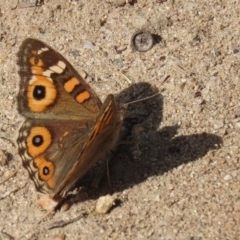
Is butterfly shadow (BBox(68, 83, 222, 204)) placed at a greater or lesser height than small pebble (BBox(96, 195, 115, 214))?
greater

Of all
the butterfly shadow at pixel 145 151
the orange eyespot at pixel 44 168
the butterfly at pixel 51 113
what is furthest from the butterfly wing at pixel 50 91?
the butterfly shadow at pixel 145 151

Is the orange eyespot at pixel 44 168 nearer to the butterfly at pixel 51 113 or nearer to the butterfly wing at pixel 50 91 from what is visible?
the butterfly at pixel 51 113

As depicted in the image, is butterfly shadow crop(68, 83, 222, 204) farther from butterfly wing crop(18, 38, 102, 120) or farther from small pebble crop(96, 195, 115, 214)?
butterfly wing crop(18, 38, 102, 120)

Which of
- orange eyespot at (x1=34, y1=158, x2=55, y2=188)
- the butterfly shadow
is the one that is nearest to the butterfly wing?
orange eyespot at (x1=34, y1=158, x2=55, y2=188)

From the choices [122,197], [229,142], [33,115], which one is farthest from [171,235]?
[33,115]

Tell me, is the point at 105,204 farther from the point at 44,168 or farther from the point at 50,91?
the point at 50,91

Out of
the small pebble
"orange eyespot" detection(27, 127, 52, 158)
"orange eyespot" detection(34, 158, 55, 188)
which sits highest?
"orange eyespot" detection(27, 127, 52, 158)

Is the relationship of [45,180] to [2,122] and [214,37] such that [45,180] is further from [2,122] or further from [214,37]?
[214,37]

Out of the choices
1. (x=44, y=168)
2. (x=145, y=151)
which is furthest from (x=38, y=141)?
(x=145, y=151)
